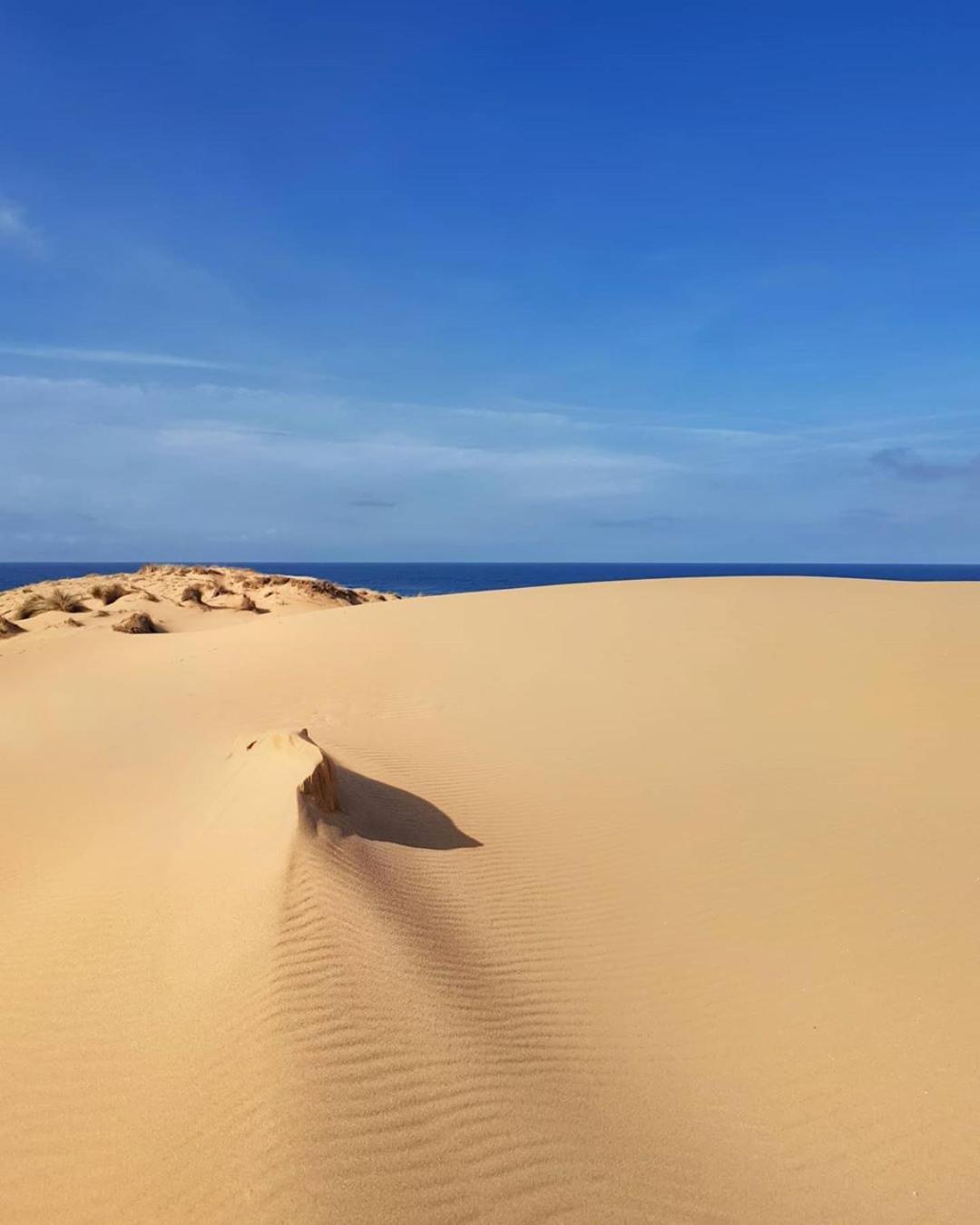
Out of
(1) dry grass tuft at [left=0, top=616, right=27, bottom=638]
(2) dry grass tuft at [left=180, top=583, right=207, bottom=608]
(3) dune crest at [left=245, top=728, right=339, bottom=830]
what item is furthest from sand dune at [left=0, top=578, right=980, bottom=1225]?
(2) dry grass tuft at [left=180, top=583, right=207, bottom=608]

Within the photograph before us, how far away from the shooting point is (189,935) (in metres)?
5.04

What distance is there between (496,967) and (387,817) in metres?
2.73

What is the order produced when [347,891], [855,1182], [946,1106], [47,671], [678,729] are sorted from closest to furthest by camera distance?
1. [855,1182]
2. [946,1106]
3. [347,891]
4. [678,729]
5. [47,671]

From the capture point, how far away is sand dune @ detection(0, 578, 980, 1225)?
3354mm

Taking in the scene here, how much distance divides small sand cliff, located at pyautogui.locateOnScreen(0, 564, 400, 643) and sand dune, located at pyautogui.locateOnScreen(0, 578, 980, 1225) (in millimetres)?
10077

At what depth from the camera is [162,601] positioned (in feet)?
89.1

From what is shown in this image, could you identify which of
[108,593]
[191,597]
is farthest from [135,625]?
[108,593]

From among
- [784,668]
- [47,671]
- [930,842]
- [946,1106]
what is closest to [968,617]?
[784,668]

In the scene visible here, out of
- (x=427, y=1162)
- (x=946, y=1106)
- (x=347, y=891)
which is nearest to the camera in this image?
(x=427, y=1162)

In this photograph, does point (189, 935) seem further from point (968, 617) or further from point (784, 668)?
point (968, 617)

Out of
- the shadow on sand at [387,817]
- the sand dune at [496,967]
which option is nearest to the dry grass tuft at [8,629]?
the sand dune at [496,967]

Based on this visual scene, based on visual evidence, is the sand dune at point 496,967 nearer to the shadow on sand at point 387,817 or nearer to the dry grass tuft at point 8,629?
the shadow on sand at point 387,817

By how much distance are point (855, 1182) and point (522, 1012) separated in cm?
183

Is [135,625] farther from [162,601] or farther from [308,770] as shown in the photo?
[308,770]
